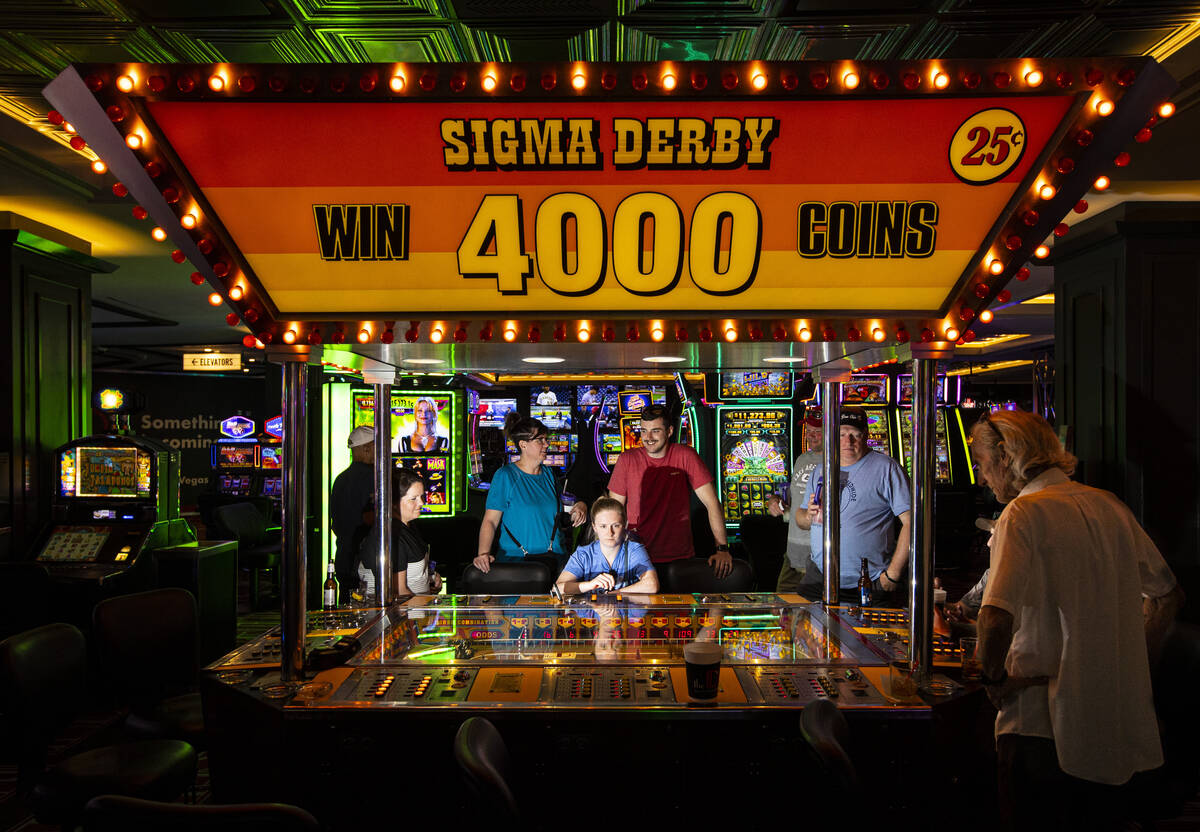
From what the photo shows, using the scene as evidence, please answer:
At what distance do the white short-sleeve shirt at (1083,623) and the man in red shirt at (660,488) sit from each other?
2.87 m

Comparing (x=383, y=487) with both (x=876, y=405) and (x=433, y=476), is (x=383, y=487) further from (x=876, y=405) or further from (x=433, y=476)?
(x=876, y=405)

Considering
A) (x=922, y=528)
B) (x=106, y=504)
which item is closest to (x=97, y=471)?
(x=106, y=504)

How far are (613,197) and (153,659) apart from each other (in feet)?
8.55

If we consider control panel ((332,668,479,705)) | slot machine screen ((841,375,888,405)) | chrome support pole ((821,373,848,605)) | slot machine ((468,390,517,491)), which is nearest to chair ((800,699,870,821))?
control panel ((332,668,479,705))

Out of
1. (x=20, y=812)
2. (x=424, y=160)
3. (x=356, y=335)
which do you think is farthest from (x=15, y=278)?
(x=424, y=160)

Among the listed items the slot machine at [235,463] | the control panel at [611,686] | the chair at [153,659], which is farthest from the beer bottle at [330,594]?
the slot machine at [235,463]

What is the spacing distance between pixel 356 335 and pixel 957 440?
9143 mm

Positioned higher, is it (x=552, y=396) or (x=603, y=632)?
(x=552, y=396)

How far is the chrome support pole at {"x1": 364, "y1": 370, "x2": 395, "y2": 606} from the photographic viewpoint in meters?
3.15

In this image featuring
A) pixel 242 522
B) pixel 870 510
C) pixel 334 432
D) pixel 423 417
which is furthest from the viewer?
pixel 423 417

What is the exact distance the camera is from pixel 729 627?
2.86 meters

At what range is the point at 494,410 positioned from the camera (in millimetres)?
10258

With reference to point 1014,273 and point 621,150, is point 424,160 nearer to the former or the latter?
point 621,150

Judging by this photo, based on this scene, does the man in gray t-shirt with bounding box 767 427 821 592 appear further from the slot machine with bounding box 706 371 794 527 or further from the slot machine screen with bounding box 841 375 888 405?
the slot machine screen with bounding box 841 375 888 405
